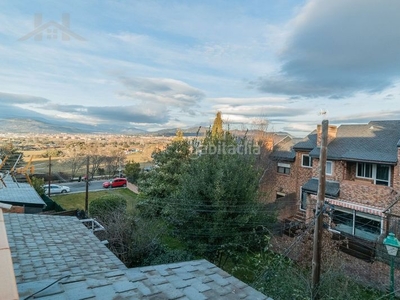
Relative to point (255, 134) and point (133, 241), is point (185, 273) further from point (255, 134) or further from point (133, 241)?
point (255, 134)

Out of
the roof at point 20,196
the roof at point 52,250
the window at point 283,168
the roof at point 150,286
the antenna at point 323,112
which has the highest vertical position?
the antenna at point 323,112

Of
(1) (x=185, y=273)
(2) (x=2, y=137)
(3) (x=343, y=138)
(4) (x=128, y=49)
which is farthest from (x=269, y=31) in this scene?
(2) (x=2, y=137)

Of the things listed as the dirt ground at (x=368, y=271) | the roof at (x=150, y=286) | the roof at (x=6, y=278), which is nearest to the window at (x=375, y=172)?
the dirt ground at (x=368, y=271)

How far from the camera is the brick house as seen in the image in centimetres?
1386

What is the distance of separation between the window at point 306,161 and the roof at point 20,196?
20.5 meters

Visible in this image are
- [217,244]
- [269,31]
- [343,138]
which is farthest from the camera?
[343,138]

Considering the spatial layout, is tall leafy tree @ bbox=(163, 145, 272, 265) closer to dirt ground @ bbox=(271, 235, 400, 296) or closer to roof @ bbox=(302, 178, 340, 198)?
dirt ground @ bbox=(271, 235, 400, 296)

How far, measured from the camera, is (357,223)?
49.8ft

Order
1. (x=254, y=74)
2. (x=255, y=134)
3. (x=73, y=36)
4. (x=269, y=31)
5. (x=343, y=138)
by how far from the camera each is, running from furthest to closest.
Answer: (x=255, y=134) → (x=254, y=74) → (x=343, y=138) → (x=269, y=31) → (x=73, y=36)

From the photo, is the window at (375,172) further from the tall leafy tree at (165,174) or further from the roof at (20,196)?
the roof at (20,196)

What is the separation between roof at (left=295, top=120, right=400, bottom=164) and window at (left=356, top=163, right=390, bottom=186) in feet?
3.37

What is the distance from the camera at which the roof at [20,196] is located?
15709 millimetres

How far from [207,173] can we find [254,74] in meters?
11.2

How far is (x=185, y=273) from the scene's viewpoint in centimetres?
517
